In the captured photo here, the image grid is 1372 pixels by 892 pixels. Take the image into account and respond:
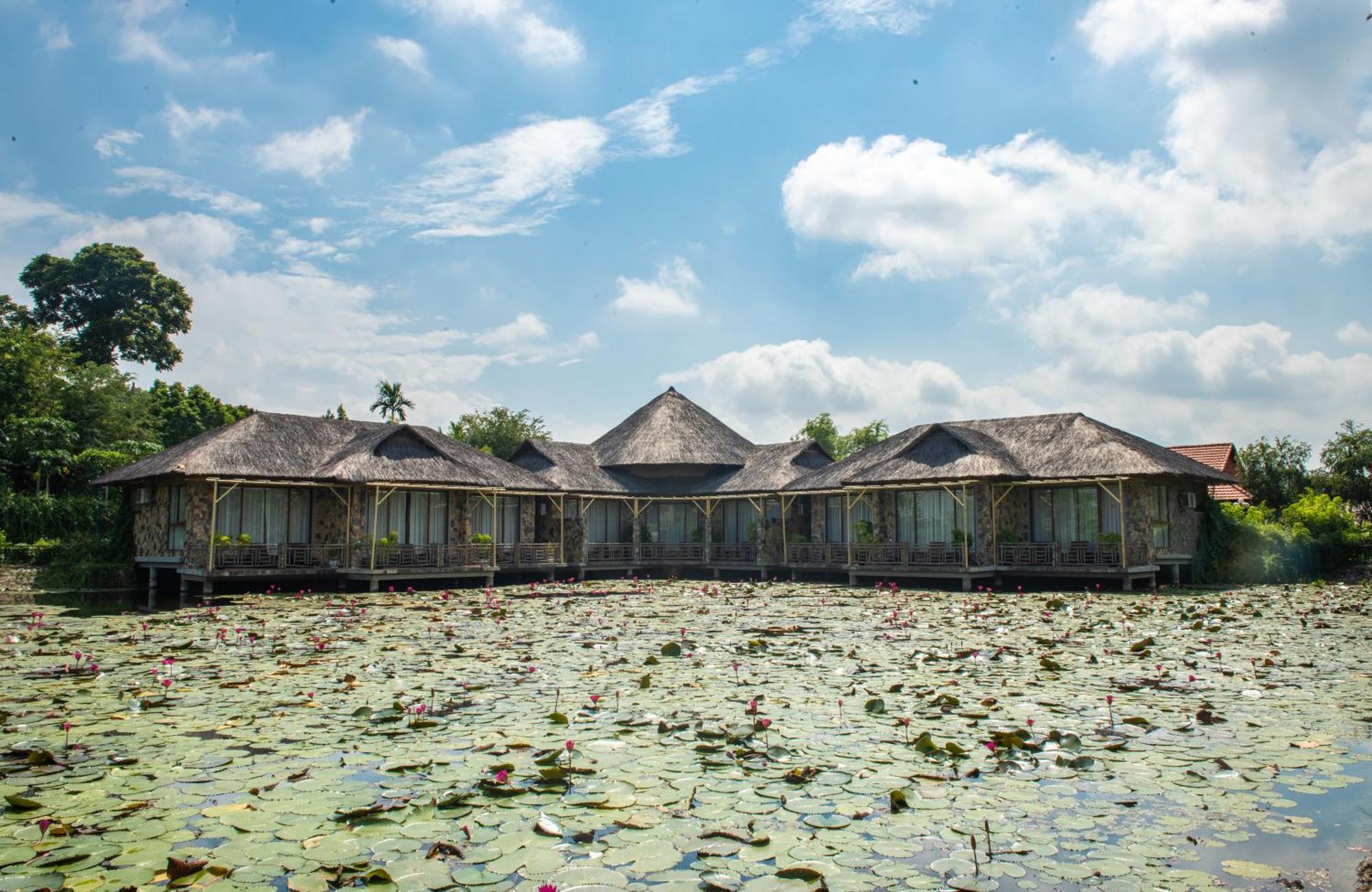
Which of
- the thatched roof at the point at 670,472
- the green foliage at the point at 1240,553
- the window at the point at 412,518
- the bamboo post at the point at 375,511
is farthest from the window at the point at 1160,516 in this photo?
the bamboo post at the point at 375,511

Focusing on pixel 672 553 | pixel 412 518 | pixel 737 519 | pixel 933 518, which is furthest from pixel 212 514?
pixel 933 518

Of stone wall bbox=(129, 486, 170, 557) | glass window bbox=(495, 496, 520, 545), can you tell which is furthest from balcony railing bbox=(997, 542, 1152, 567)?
stone wall bbox=(129, 486, 170, 557)

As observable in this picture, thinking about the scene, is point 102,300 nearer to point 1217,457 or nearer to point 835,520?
point 835,520

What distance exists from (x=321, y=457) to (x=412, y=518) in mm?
2820

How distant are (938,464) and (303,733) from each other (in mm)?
19610

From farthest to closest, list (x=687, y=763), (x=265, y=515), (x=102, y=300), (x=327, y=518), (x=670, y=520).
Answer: (x=102, y=300) < (x=670, y=520) < (x=327, y=518) < (x=265, y=515) < (x=687, y=763)

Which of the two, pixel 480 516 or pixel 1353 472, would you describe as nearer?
pixel 480 516

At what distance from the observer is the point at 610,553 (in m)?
29.7

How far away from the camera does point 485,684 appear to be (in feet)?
30.1

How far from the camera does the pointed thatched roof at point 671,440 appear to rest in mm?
31266

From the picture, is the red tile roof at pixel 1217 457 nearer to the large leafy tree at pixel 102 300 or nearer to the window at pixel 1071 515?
the window at pixel 1071 515

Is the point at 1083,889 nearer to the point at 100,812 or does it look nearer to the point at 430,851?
the point at 430,851

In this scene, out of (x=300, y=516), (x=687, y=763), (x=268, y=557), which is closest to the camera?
(x=687, y=763)

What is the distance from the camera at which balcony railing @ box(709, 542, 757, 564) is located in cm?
2891
